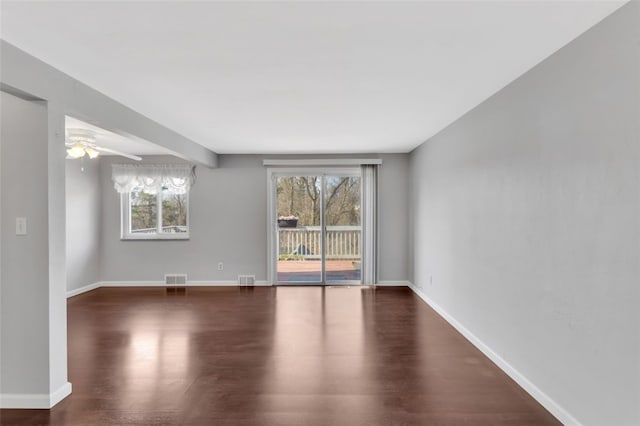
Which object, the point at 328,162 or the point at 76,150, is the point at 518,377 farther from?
the point at 76,150

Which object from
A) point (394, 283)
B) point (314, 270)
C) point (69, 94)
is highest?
point (69, 94)

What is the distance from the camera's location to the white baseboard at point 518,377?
7.00ft

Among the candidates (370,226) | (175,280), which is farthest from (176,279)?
(370,226)

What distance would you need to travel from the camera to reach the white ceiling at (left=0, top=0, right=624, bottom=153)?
1.67 m

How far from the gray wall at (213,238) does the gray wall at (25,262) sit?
12.2 ft

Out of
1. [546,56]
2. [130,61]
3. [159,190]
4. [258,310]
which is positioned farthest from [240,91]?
[159,190]

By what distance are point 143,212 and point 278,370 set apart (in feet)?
15.0

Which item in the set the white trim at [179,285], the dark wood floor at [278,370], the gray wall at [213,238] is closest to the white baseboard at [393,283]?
the dark wood floor at [278,370]

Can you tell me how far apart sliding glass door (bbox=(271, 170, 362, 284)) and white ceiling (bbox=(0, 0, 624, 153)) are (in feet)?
8.86

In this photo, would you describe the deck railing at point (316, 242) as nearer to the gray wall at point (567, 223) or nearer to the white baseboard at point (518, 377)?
the white baseboard at point (518, 377)

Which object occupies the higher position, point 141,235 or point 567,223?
point 567,223

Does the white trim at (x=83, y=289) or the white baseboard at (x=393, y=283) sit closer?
the white trim at (x=83, y=289)

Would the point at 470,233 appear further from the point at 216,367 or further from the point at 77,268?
the point at 77,268

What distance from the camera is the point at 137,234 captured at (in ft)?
20.0
